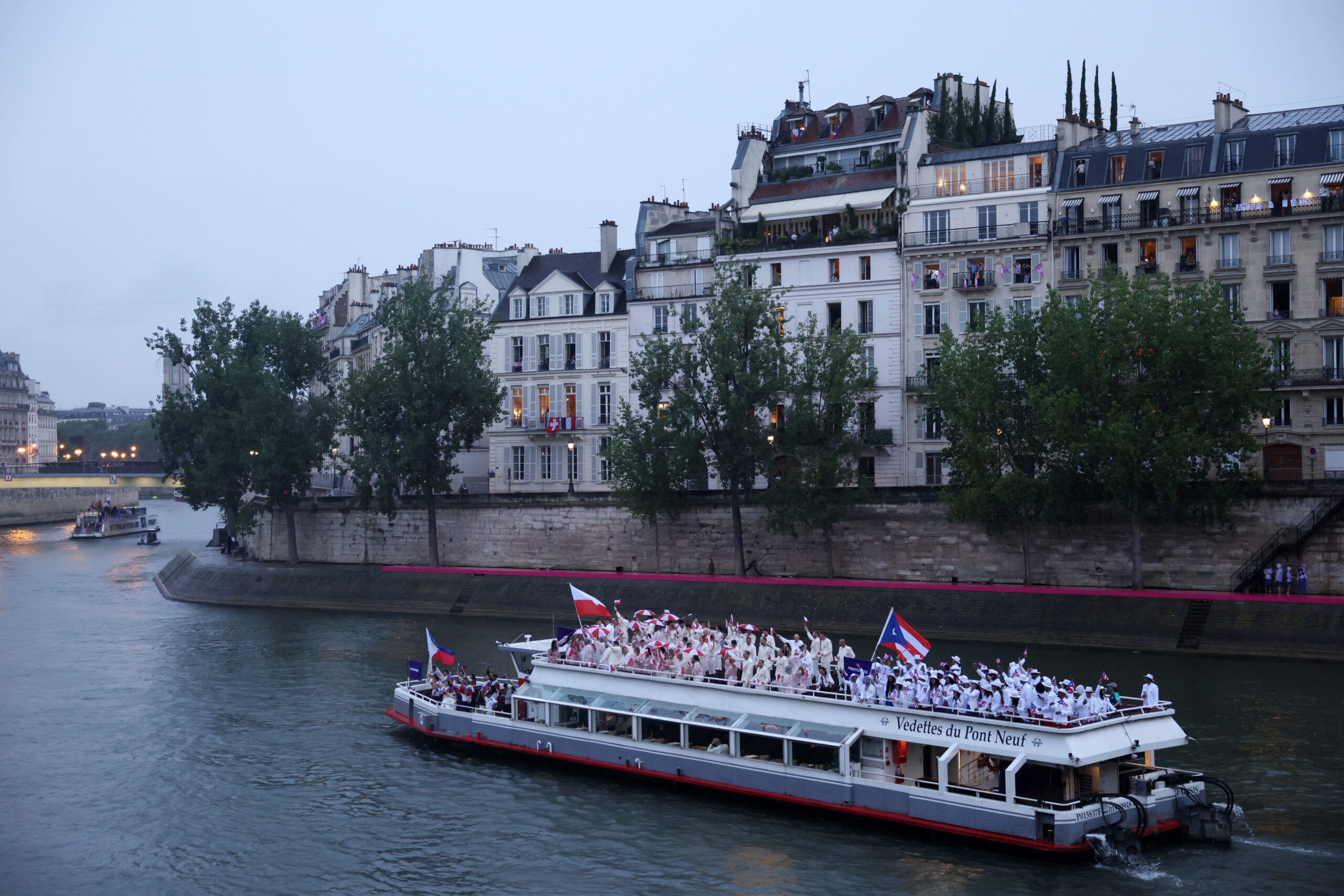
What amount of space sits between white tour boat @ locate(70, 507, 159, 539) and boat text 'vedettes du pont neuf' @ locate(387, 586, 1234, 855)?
3575 inches

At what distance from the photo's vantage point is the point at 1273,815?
3050cm

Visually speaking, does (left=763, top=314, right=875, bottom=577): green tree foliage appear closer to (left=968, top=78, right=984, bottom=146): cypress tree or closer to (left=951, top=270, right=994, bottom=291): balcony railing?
(left=951, top=270, right=994, bottom=291): balcony railing

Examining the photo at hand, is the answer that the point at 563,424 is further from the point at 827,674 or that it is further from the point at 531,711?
the point at 827,674

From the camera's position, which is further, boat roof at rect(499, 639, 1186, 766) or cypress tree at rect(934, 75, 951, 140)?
cypress tree at rect(934, 75, 951, 140)

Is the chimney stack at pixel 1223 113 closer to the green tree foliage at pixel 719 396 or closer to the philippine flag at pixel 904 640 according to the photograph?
the green tree foliage at pixel 719 396

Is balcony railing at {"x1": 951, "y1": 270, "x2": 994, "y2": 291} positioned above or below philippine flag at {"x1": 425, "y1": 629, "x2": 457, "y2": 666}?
above

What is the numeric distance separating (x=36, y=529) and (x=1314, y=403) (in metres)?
125

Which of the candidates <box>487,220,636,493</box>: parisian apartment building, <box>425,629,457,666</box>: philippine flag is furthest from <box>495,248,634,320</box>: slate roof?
<box>425,629,457,666</box>: philippine flag

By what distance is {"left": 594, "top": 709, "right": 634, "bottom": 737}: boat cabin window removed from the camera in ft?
120

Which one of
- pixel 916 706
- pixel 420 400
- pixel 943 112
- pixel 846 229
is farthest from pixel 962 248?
pixel 916 706

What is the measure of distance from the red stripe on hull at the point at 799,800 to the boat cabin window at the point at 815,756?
885 millimetres

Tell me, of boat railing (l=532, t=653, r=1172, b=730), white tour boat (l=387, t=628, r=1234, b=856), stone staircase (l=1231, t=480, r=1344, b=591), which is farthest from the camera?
stone staircase (l=1231, t=480, r=1344, b=591)

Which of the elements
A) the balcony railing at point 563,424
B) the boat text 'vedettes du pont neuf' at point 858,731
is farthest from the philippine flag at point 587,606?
the balcony railing at point 563,424

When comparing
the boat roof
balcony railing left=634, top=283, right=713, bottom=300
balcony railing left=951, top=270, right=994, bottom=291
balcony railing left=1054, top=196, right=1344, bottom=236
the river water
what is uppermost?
balcony railing left=1054, top=196, right=1344, bottom=236
